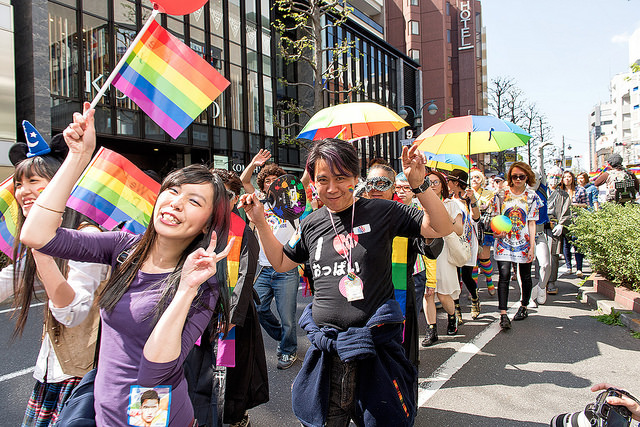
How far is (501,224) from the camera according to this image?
550 cm

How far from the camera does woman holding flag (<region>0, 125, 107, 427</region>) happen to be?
6.19ft

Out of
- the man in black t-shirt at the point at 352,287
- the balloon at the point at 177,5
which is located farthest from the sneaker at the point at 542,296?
the balloon at the point at 177,5

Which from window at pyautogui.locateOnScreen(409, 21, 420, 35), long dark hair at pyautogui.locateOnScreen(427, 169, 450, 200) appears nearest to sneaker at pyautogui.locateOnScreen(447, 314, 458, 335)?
long dark hair at pyautogui.locateOnScreen(427, 169, 450, 200)

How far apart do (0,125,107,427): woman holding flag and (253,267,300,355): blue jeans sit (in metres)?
2.24

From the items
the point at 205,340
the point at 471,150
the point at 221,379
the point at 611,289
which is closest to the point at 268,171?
the point at 221,379

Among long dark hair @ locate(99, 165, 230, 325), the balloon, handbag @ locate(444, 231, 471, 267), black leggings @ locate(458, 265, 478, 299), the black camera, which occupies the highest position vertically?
the balloon

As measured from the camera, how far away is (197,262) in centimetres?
154

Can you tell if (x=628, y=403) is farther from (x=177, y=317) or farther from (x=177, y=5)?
(x=177, y=5)

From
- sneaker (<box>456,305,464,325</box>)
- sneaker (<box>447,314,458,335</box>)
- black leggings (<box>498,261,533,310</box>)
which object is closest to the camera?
sneaker (<box>447,314,458,335</box>)

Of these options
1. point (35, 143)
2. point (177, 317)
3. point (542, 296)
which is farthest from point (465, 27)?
point (177, 317)

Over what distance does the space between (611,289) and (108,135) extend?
1571 cm

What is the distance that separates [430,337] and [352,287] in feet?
9.89

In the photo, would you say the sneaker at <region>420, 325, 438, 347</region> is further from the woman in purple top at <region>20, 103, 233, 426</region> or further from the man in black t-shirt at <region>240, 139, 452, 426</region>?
the woman in purple top at <region>20, 103, 233, 426</region>

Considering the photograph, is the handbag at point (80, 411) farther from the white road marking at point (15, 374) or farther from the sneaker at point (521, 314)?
the sneaker at point (521, 314)
